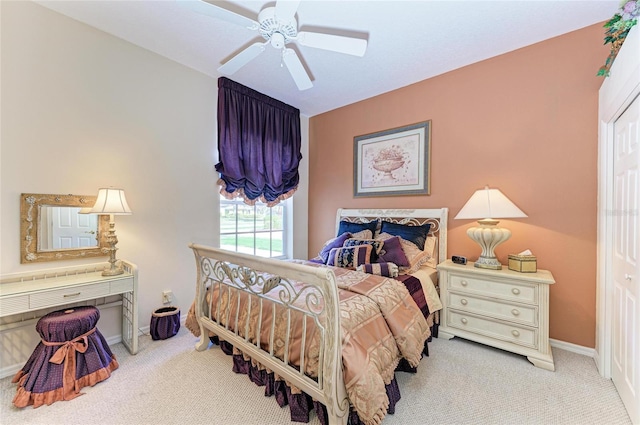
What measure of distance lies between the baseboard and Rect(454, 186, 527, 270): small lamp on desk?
86 cm

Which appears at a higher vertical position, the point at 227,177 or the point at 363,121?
the point at 363,121

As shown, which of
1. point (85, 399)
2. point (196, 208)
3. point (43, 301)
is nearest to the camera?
point (85, 399)

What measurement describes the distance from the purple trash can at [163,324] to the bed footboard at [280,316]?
0.38 m

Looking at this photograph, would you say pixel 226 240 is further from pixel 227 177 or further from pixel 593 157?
pixel 593 157

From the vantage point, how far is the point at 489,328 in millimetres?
2314

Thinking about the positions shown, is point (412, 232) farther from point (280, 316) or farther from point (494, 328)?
point (280, 316)

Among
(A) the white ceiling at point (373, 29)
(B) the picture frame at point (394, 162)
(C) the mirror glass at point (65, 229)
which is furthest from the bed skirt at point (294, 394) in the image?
(A) the white ceiling at point (373, 29)

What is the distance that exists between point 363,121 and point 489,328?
2833mm

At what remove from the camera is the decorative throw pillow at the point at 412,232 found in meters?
2.86

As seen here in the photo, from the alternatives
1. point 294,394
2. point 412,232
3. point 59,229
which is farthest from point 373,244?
point 59,229

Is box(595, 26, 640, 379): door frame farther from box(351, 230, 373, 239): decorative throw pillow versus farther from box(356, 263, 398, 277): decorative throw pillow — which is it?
box(351, 230, 373, 239): decorative throw pillow

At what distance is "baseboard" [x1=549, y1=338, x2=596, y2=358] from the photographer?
87.5 inches

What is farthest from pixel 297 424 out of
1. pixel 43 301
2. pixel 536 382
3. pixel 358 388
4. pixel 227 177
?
pixel 227 177

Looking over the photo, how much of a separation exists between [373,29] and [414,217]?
1.98 m
